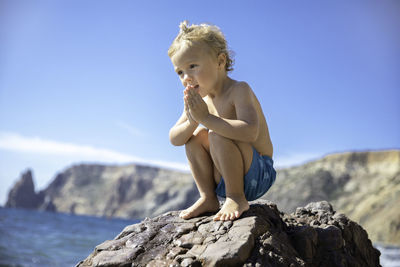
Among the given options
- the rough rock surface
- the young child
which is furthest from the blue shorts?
the rough rock surface

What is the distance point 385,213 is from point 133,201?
7681 cm

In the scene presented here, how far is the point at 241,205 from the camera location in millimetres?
2805

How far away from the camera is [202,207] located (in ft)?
9.95

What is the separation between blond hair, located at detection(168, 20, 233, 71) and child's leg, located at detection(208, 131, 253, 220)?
750 mm

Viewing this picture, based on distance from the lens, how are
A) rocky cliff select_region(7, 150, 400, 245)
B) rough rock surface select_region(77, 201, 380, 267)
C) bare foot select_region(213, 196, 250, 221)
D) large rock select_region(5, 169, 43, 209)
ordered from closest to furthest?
rough rock surface select_region(77, 201, 380, 267)
bare foot select_region(213, 196, 250, 221)
rocky cliff select_region(7, 150, 400, 245)
large rock select_region(5, 169, 43, 209)

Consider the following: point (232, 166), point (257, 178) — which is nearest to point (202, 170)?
point (232, 166)

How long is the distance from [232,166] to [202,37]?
3.58 ft

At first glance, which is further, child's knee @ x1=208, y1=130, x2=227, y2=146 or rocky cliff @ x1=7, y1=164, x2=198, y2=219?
rocky cliff @ x1=7, y1=164, x2=198, y2=219

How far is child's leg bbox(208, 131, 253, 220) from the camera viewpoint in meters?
2.77

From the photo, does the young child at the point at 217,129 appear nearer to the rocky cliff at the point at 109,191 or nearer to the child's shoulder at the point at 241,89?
the child's shoulder at the point at 241,89

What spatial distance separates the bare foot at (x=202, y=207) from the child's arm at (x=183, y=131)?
53 cm

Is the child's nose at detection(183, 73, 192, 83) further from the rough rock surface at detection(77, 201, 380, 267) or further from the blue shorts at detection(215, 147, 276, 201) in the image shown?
the rough rock surface at detection(77, 201, 380, 267)

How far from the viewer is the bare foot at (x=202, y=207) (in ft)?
9.83

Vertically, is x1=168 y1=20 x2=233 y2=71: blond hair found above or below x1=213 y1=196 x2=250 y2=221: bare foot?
above
